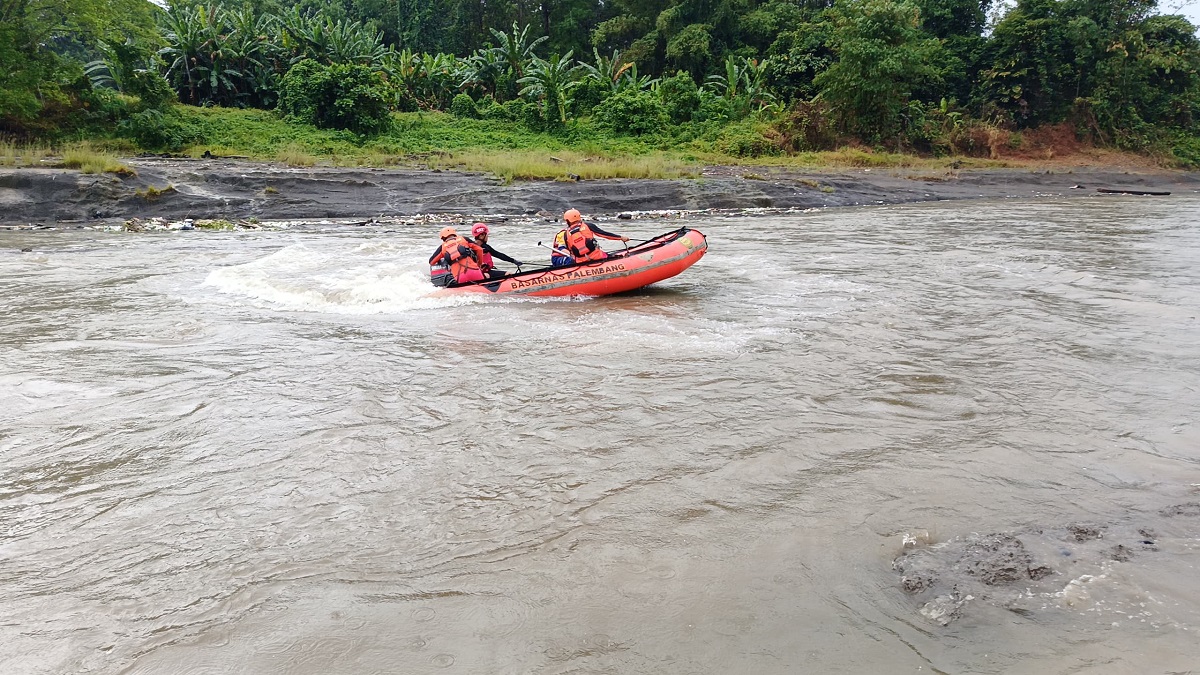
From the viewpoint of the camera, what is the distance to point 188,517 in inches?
175

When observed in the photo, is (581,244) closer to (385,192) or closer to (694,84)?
(385,192)

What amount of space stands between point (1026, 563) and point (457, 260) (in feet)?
25.2

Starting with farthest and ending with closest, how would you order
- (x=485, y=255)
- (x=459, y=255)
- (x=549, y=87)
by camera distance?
(x=549, y=87), (x=485, y=255), (x=459, y=255)

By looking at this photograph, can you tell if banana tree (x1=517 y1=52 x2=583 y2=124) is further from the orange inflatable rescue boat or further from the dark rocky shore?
the orange inflatable rescue boat

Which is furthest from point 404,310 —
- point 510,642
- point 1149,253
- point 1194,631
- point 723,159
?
point 723,159

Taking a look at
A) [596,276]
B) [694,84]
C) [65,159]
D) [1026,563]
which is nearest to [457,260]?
[596,276]

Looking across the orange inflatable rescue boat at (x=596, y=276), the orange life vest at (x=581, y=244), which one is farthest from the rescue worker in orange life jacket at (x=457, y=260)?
the orange life vest at (x=581, y=244)

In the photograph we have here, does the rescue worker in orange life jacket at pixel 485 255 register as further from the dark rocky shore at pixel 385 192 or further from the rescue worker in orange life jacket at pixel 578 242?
the dark rocky shore at pixel 385 192

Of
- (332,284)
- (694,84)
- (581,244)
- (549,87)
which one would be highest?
(694,84)

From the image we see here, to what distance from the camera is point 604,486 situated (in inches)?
188

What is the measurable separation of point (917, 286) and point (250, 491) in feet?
28.2

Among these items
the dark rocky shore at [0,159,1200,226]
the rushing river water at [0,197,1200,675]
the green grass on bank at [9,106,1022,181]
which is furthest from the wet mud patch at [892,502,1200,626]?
the green grass on bank at [9,106,1022,181]

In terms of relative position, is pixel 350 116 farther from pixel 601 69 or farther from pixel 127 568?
pixel 127 568

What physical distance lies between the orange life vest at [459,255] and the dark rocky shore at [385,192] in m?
10.1
